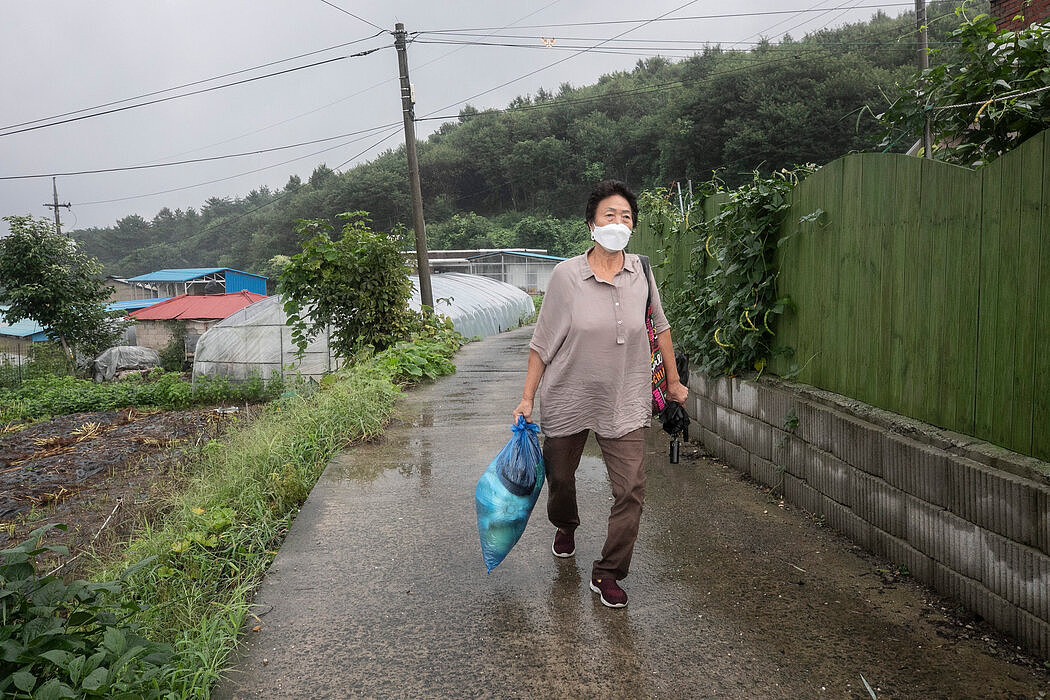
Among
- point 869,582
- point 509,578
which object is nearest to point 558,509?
point 509,578

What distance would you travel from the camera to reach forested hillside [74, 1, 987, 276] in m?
41.8

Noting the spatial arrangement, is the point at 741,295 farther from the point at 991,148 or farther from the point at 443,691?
the point at 443,691

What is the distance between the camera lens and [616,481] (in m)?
3.32

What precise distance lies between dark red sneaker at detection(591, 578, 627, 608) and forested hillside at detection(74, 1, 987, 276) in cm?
3348

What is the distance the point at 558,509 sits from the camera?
3688 millimetres

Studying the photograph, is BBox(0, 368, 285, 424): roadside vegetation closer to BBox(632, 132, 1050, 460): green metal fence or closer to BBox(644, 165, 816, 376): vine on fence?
BBox(644, 165, 816, 376): vine on fence

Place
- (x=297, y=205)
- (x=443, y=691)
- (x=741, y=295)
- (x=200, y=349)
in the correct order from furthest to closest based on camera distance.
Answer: (x=297, y=205) → (x=200, y=349) → (x=741, y=295) → (x=443, y=691)

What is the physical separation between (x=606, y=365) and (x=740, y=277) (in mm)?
2344

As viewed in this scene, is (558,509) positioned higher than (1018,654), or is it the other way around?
(558,509)

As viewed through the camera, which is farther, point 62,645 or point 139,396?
point 139,396

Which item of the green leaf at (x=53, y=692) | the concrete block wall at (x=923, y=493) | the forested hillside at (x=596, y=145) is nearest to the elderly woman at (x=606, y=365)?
the concrete block wall at (x=923, y=493)

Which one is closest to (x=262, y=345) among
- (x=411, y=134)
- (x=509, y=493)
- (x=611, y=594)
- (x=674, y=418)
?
(x=411, y=134)

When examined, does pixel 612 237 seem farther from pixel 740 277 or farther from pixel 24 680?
pixel 24 680

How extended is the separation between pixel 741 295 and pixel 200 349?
1839 centimetres
